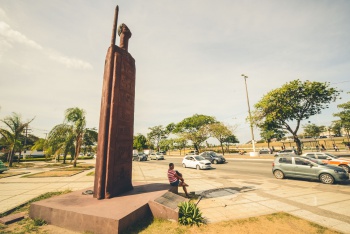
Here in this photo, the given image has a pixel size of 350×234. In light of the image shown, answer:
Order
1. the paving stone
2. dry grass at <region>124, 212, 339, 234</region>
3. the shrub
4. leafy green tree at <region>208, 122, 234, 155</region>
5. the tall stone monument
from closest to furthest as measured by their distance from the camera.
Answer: dry grass at <region>124, 212, 339, 234</region>, the shrub, the paving stone, the tall stone monument, leafy green tree at <region>208, 122, 234, 155</region>

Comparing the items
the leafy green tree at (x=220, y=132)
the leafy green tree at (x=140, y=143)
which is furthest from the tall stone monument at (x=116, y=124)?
the leafy green tree at (x=140, y=143)

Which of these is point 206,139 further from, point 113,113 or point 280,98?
point 113,113

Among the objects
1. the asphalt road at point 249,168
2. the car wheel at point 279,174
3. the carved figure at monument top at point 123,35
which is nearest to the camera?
the carved figure at monument top at point 123,35

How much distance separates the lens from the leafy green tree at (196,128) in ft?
163

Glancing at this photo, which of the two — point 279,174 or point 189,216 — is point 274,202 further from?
point 279,174

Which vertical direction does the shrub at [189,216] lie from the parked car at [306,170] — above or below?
below

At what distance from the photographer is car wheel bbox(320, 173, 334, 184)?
10.4 m

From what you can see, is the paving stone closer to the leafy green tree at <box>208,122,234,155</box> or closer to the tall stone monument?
the tall stone monument

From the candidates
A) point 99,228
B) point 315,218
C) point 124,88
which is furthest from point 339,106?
point 99,228

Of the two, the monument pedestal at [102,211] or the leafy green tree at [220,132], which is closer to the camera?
the monument pedestal at [102,211]

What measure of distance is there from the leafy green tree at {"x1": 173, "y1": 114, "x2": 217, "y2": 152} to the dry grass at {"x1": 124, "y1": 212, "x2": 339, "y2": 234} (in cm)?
4359

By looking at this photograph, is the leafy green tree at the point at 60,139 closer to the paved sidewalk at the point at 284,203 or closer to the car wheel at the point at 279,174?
the paved sidewalk at the point at 284,203

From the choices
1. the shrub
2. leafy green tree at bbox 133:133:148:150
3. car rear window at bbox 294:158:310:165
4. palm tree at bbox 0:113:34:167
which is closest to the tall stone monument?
the shrub

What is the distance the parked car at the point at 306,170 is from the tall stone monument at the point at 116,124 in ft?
35.8
